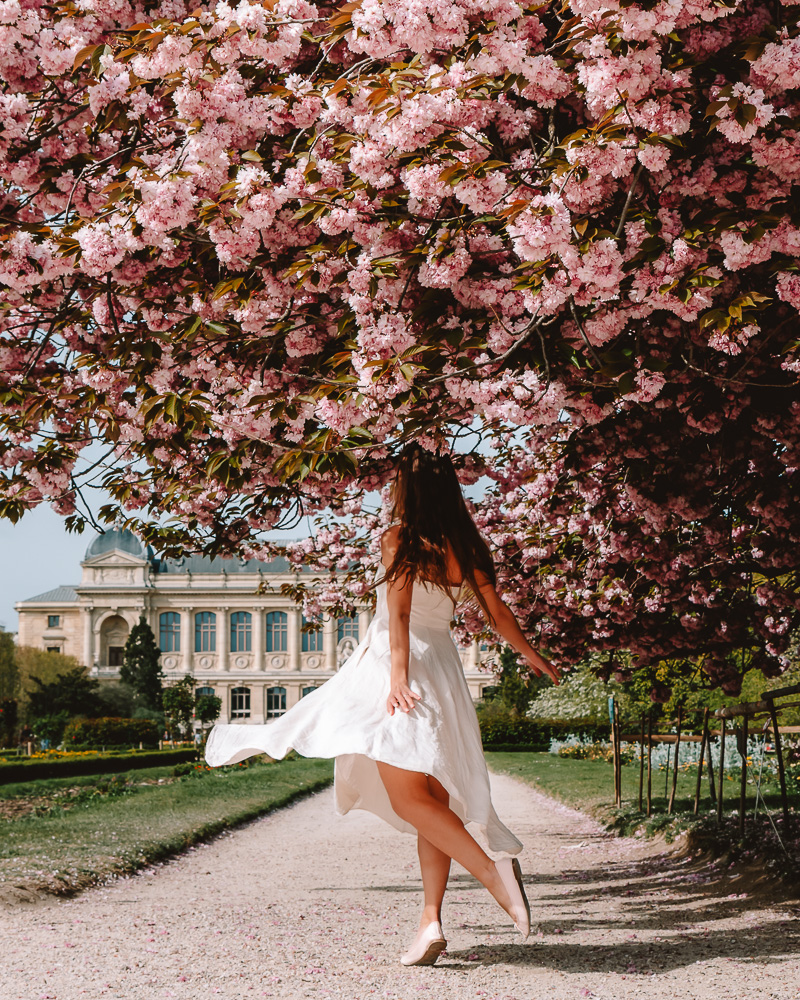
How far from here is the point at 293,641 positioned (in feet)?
245

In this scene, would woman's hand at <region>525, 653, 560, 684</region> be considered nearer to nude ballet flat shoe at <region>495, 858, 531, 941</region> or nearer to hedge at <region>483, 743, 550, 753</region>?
nude ballet flat shoe at <region>495, 858, 531, 941</region>

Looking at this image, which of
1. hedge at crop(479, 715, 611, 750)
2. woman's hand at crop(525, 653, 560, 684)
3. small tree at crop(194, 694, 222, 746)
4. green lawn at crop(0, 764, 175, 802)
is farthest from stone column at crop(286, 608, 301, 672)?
woman's hand at crop(525, 653, 560, 684)

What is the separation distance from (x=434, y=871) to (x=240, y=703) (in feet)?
235

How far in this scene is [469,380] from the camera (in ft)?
13.2

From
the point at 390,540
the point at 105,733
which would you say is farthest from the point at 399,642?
the point at 105,733

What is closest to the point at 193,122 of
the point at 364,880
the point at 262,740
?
the point at 262,740

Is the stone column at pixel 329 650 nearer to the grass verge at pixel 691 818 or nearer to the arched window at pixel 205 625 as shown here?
the arched window at pixel 205 625

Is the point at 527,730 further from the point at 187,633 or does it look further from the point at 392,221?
the point at 187,633

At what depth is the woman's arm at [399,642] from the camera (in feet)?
11.8

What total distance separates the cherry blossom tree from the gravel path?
1.88m

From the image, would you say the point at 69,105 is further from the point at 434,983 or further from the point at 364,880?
the point at 364,880

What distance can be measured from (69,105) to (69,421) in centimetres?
219

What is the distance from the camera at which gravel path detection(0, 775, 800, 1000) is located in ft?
11.2

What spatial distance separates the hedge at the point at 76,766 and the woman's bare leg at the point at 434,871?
19.8 meters
